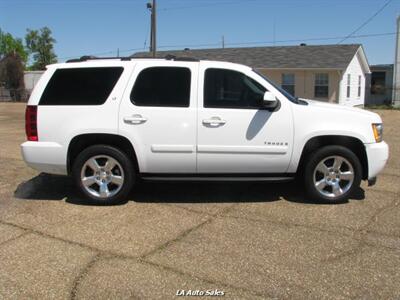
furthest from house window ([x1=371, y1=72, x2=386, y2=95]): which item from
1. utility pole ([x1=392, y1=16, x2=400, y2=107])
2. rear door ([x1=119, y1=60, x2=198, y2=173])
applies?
rear door ([x1=119, y1=60, x2=198, y2=173])

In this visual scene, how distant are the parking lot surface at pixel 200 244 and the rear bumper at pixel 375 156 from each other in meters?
0.48

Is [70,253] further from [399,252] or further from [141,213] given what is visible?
[399,252]

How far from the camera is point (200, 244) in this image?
185 inches

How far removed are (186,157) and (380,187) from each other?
328 centimetres

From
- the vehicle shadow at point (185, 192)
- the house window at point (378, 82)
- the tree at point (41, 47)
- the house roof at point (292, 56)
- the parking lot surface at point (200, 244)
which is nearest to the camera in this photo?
the parking lot surface at point (200, 244)

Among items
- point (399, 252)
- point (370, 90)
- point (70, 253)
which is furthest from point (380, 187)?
point (370, 90)

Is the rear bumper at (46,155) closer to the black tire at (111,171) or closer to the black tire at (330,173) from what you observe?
the black tire at (111,171)

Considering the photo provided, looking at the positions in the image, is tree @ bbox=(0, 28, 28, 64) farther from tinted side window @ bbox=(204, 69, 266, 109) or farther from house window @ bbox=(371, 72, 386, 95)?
tinted side window @ bbox=(204, 69, 266, 109)

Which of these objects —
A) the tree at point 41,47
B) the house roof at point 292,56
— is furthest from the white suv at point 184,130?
the tree at point 41,47

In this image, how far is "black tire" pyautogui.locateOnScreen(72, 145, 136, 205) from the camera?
19.6ft

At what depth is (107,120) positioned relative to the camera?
5906 mm

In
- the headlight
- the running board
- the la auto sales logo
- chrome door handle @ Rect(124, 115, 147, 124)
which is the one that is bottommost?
the la auto sales logo

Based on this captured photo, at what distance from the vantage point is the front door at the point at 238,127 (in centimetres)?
587

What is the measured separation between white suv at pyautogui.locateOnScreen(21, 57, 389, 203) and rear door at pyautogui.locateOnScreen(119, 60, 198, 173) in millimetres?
13
